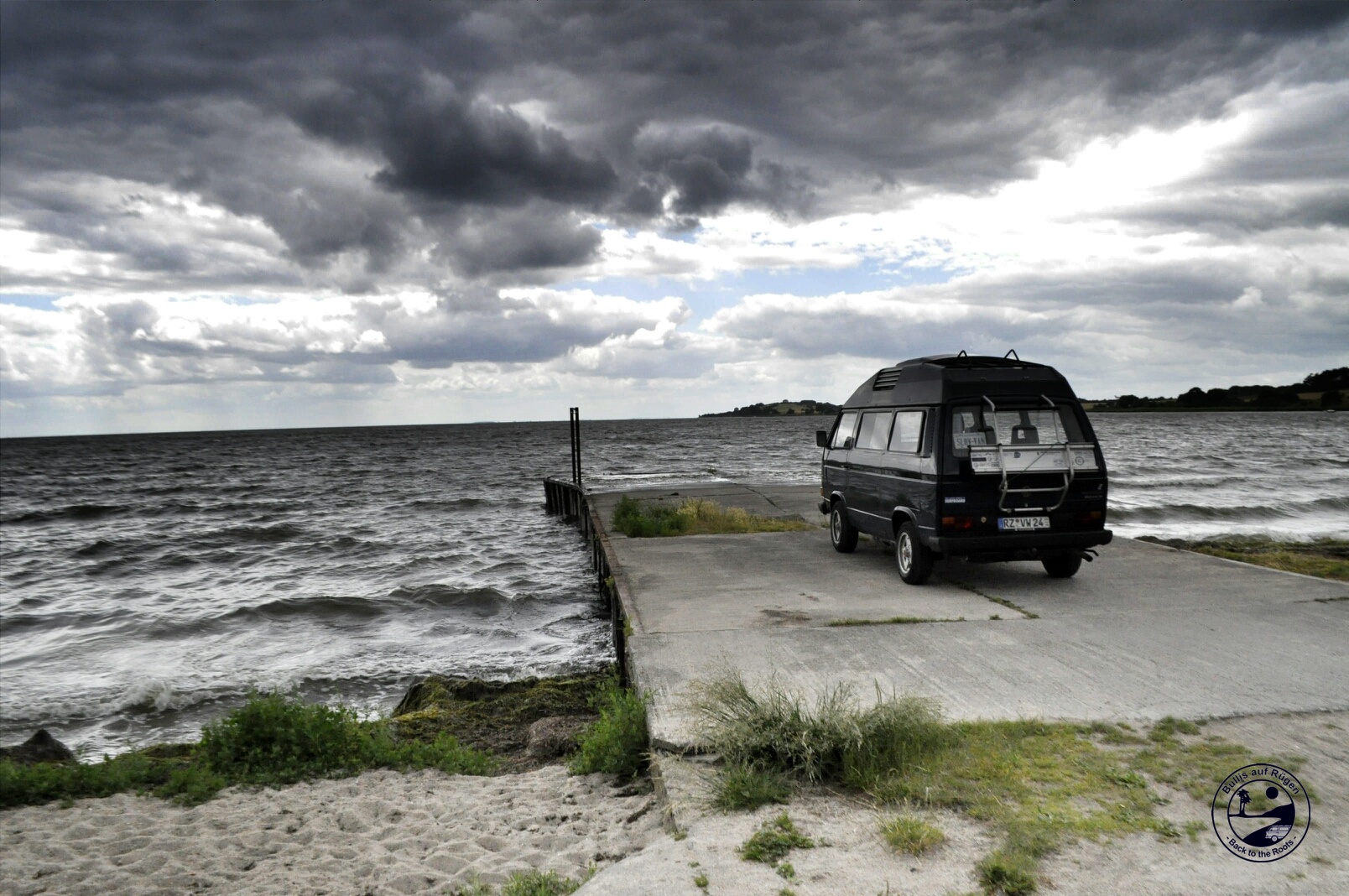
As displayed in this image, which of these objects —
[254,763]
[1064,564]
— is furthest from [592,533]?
[254,763]

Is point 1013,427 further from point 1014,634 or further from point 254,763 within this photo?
point 254,763

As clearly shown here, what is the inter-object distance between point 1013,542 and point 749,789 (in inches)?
216

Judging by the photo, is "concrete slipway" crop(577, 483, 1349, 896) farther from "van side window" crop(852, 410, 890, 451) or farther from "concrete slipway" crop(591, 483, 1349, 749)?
"van side window" crop(852, 410, 890, 451)

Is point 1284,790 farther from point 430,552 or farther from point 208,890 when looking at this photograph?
point 430,552

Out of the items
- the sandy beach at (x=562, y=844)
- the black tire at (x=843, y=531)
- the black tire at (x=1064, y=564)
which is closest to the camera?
the sandy beach at (x=562, y=844)

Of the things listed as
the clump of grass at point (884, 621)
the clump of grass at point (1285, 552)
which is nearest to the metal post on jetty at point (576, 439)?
the clump of grass at point (1285, 552)

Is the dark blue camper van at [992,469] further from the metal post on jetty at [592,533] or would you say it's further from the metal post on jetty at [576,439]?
the metal post on jetty at [576,439]

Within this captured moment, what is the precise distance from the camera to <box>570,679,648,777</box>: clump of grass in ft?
17.8

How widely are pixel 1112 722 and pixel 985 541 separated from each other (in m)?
3.73

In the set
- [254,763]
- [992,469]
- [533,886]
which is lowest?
[254,763]

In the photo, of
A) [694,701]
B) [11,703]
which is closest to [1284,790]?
[694,701]

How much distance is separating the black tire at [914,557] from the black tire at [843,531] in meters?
2.00

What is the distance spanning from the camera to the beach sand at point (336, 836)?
4551mm

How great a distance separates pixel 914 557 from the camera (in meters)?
9.33
